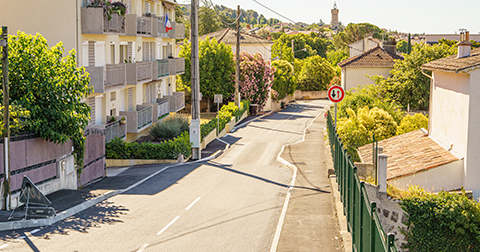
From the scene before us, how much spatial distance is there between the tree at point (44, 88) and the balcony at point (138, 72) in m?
13.0

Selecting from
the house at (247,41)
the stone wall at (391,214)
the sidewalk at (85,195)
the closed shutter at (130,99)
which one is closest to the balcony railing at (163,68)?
the closed shutter at (130,99)

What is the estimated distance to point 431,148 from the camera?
18.6 m

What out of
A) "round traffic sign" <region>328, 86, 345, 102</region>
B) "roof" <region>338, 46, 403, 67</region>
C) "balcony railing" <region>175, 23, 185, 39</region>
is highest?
"balcony railing" <region>175, 23, 185, 39</region>

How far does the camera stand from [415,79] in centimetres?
3425

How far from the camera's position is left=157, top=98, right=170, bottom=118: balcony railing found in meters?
38.1

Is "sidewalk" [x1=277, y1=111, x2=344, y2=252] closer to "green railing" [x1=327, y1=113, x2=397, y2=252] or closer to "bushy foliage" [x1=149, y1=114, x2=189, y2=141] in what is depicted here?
"green railing" [x1=327, y1=113, x2=397, y2=252]

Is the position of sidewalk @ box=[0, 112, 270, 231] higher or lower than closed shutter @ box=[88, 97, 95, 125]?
lower

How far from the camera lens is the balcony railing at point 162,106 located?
125ft

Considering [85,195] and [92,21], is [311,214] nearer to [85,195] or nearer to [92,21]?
[85,195]

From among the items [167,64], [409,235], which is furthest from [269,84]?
[409,235]

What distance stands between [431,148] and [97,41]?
59.3 feet

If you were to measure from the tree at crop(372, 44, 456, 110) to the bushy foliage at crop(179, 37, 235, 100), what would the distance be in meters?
22.8

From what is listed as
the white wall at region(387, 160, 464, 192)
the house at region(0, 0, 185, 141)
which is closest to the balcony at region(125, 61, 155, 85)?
the house at region(0, 0, 185, 141)

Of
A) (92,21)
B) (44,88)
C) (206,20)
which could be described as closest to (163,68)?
(92,21)
